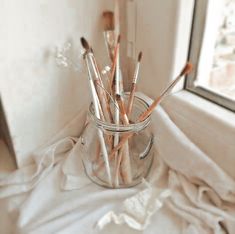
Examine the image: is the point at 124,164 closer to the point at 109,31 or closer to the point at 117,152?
the point at 117,152

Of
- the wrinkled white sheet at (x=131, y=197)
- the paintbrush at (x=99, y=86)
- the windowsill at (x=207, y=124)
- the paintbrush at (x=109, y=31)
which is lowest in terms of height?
the wrinkled white sheet at (x=131, y=197)

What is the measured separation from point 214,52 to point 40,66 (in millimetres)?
329

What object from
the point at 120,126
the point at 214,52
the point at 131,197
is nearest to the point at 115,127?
the point at 120,126

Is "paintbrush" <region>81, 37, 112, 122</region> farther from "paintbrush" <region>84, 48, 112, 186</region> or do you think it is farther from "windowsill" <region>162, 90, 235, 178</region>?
"windowsill" <region>162, 90, 235, 178</region>

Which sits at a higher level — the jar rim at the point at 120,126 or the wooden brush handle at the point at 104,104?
the wooden brush handle at the point at 104,104

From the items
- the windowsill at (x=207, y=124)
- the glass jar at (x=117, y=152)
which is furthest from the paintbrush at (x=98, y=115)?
the windowsill at (x=207, y=124)

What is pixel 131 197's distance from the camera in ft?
1.58

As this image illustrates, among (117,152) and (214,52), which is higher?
(214,52)

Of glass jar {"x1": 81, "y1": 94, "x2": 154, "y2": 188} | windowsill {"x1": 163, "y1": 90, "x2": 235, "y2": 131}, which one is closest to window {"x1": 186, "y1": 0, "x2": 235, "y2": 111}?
windowsill {"x1": 163, "y1": 90, "x2": 235, "y2": 131}

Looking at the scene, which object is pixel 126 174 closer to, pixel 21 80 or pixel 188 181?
pixel 188 181

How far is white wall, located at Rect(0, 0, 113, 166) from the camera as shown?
18.5 inches

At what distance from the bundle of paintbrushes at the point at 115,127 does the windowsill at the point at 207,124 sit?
62 mm

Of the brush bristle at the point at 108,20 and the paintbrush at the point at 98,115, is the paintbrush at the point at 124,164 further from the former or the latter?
the brush bristle at the point at 108,20

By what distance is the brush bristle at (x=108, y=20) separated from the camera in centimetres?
53
